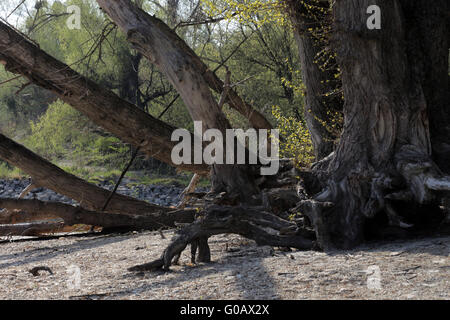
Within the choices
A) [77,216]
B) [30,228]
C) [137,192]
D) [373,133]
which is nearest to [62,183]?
[77,216]

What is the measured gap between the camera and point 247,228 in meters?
5.24

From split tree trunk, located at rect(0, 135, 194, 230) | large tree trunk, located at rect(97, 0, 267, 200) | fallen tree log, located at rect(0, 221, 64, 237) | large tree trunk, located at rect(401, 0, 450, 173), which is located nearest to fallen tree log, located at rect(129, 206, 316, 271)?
large tree trunk, located at rect(97, 0, 267, 200)

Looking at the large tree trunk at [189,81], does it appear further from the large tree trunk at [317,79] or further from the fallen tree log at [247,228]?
the large tree trunk at [317,79]

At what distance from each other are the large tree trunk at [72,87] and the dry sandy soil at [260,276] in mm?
2035

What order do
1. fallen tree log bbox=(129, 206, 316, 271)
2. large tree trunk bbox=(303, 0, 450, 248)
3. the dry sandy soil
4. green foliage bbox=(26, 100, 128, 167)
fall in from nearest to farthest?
the dry sandy soil
large tree trunk bbox=(303, 0, 450, 248)
fallen tree log bbox=(129, 206, 316, 271)
green foliage bbox=(26, 100, 128, 167)

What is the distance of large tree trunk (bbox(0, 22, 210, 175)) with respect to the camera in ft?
22.5

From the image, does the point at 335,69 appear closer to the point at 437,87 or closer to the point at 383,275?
the point at 437,87

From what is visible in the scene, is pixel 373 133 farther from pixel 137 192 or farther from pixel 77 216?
Answer: pixel 137 192

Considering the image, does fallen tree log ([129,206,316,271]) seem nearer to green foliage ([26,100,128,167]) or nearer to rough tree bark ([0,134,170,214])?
rough tree bark ([0,134,170,214])

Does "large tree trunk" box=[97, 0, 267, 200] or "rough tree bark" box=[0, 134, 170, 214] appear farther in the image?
"rough tree bark" box=[0, 134, 170, 214]

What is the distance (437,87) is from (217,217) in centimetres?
274

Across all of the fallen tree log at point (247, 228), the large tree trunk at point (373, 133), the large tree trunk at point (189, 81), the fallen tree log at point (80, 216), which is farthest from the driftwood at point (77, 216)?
the large tree trunk at point (373, 133)

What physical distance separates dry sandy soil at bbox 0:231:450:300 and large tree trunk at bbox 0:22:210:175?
204cm

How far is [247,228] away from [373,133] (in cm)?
157
